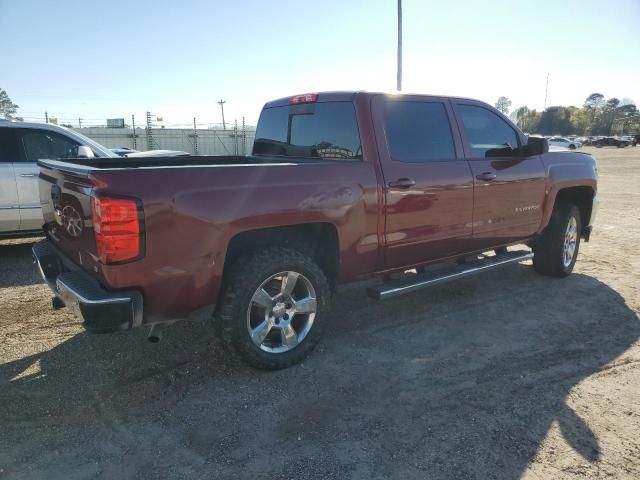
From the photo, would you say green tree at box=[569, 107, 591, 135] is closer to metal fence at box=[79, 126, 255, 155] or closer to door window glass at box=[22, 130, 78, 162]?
metal fence at box=[79, 126, 255, 155]

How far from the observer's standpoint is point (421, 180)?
Result: 12.6 feet

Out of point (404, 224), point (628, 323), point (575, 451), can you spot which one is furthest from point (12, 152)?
point (628, 323)

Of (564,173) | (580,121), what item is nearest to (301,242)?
(564,173)

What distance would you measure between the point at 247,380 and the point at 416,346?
1384 mm

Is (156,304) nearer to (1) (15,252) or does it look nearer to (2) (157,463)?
(2) (157,463)

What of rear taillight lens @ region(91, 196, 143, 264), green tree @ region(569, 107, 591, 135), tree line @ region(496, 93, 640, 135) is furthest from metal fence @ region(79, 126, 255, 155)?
green tree @ region(569, 107, 591, 135)

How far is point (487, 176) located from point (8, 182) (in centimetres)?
581

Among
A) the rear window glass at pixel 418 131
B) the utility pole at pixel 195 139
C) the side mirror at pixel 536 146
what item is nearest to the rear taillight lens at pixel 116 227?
the rear window glass at pixel 418 131

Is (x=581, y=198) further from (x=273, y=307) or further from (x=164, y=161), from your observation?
(x=164, y=161)

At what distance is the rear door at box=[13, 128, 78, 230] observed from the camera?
241 inches

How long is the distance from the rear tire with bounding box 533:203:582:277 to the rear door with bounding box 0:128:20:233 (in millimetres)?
6554

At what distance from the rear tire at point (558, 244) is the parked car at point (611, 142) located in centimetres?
6522

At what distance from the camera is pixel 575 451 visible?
2.49m

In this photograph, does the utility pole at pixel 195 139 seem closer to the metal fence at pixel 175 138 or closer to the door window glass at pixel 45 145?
the metal fence at pixel 175 138
